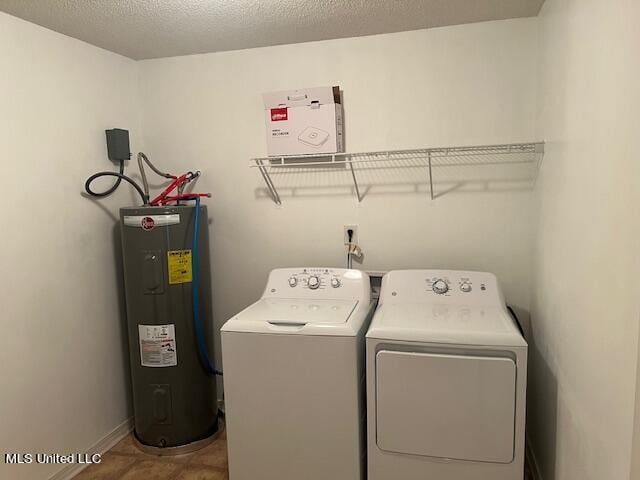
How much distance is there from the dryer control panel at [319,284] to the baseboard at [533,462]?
3.48 feet

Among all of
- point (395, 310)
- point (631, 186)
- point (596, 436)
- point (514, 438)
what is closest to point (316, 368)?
point (395, 310)

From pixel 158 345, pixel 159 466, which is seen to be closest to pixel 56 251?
pixel 158 345

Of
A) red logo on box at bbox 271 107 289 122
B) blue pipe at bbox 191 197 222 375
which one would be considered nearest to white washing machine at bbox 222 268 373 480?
blue pipe at bbox 191 197 222 375

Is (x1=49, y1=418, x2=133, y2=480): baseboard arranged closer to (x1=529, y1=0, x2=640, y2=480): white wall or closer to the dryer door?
the dryer door

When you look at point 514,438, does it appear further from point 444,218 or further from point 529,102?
point 529,102

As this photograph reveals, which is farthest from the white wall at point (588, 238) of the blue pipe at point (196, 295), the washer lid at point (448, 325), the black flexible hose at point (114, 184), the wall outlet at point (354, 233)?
the black flexible hose at point (114, 184)

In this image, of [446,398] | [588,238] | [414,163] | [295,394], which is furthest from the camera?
[414,163]

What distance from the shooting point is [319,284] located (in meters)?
2.34

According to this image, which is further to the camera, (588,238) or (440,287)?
(440,287)

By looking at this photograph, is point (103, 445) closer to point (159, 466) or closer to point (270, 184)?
point (159, 466)

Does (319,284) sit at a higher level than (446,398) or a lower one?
higher

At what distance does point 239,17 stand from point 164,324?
152cm

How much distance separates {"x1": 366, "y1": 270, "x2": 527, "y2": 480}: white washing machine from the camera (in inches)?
67.8

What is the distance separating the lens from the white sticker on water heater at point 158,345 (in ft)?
7.87
